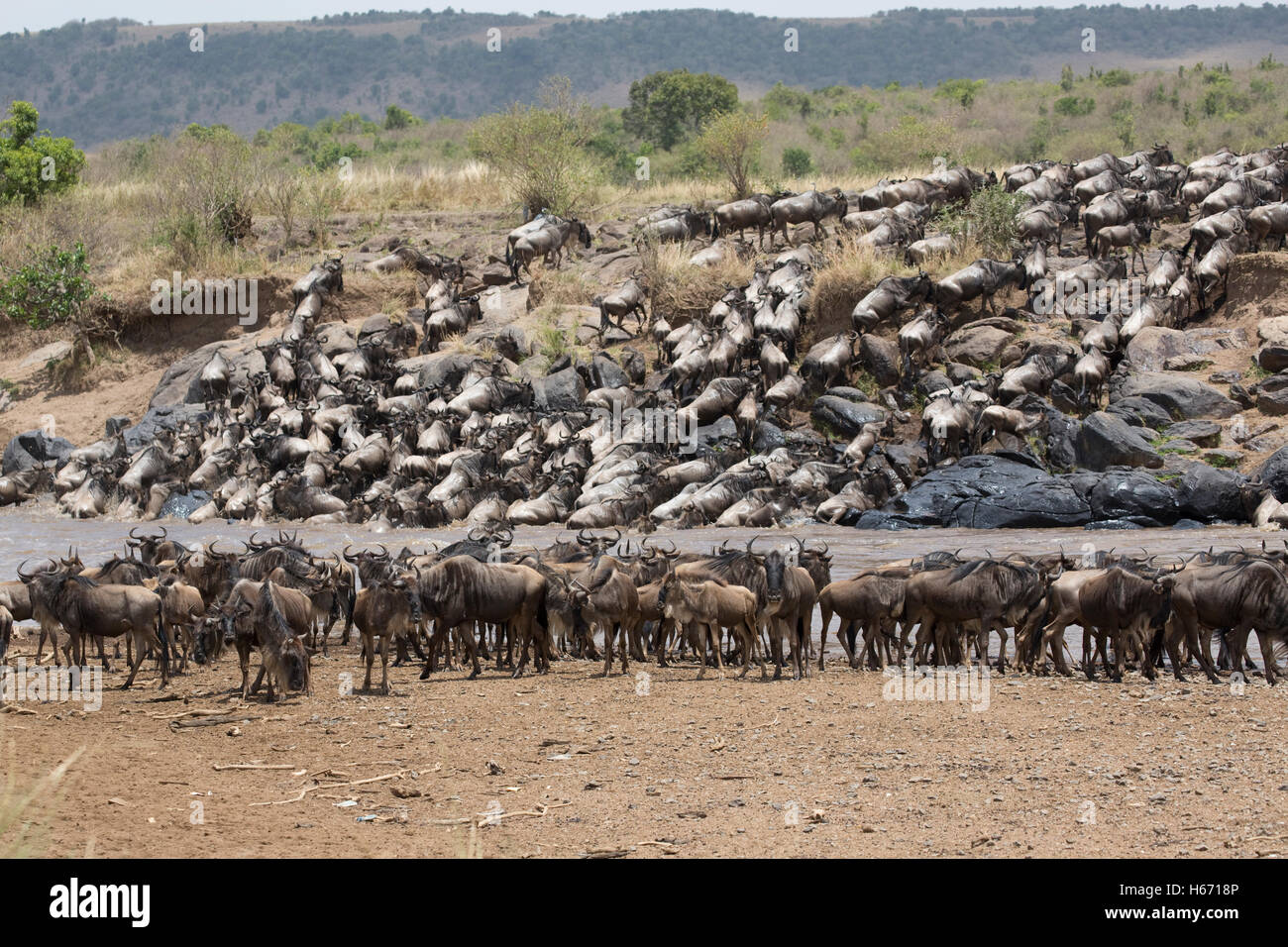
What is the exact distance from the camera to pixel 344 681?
11234 mm

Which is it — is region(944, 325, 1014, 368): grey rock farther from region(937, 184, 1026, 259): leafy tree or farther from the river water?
the river water

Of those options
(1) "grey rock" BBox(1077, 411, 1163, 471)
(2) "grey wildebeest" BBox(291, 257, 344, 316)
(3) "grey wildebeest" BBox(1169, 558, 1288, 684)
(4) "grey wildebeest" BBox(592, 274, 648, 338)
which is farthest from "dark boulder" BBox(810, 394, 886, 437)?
(2) "grey wildebeest" BBox(291, 257, 344, 316)

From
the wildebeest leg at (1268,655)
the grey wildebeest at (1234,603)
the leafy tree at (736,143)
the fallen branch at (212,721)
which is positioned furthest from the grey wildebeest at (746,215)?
the fallen branch at (212,721)

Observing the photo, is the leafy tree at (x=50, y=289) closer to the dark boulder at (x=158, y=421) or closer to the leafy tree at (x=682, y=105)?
the dark boulder at (x=158, y=421)

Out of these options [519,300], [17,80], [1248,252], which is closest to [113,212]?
[519,300]

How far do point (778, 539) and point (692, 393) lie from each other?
655 cm

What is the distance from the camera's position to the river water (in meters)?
16.5

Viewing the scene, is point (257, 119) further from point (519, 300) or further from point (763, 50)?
point (519, 300)

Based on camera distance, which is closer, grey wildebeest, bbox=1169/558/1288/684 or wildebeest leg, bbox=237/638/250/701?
wildebeest leg, bbox=237/638/250/701

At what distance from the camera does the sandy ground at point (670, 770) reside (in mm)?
6727

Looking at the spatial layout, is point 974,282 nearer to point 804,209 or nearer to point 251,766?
point 804,209

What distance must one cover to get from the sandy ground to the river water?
3.62m

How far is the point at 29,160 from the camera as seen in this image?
36844mm

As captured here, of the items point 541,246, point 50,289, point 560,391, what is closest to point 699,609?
point 560,391
